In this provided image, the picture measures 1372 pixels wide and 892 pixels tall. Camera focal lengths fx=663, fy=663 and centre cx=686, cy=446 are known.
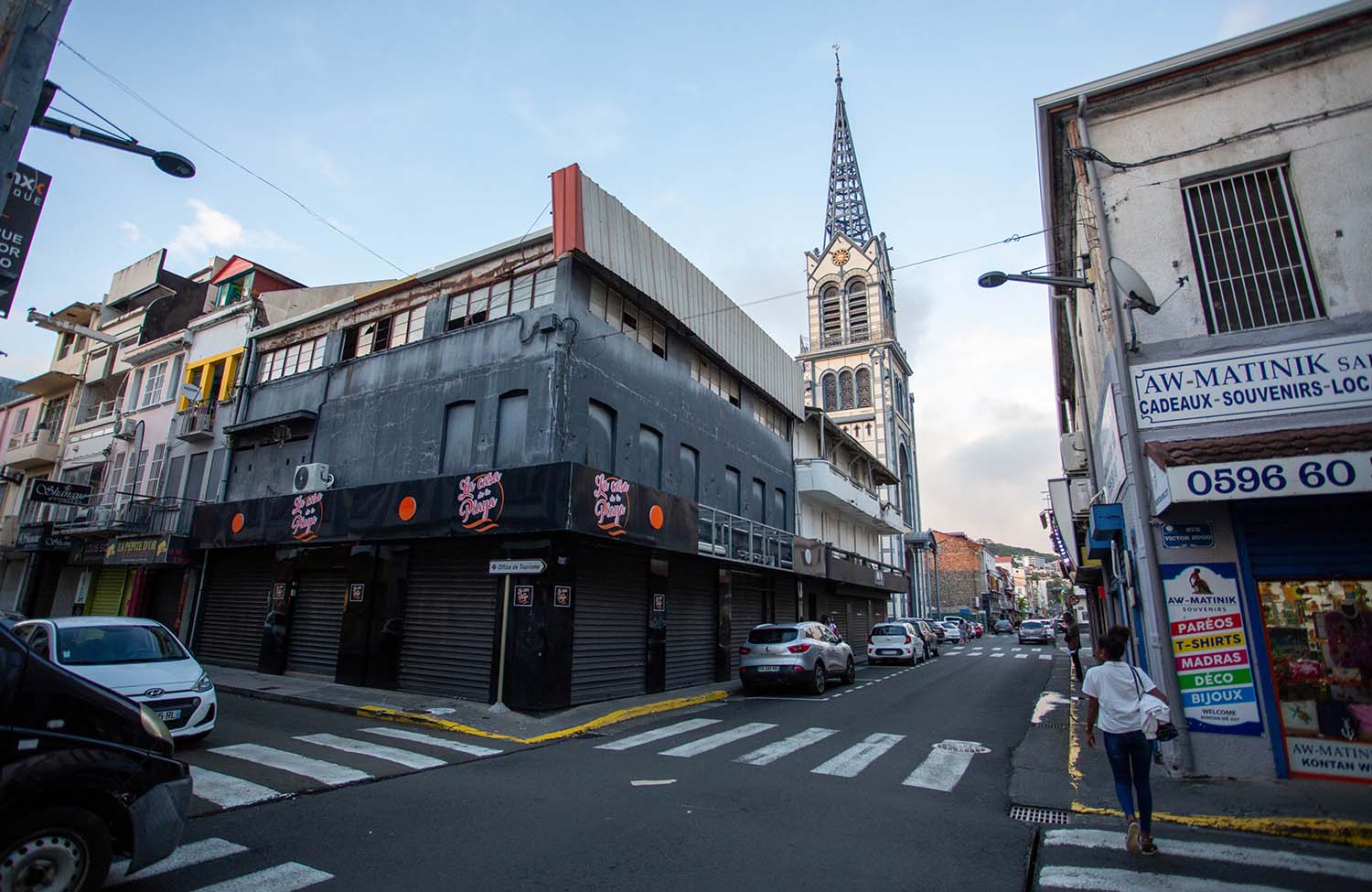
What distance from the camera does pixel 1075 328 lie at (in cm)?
1584

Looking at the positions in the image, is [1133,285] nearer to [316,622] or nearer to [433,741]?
[433,741]

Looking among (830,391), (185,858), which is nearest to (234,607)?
(185,858)

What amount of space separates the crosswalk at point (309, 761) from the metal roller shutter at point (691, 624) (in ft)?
24.7

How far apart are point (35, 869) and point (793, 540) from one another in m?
20.4

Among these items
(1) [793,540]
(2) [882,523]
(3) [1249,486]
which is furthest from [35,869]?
(2) [882,523]

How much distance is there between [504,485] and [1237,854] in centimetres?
1128

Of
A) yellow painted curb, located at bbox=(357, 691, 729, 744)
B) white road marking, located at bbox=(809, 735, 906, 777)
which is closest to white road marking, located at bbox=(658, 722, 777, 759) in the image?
white road marking, located at bbox=(809, 735, 906, 777)

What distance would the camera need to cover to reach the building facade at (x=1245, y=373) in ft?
24.5

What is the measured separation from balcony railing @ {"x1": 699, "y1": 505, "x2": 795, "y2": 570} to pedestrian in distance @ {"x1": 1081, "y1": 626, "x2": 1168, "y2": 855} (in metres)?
11.5

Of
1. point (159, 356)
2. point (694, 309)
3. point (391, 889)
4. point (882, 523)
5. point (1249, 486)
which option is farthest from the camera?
point (882, 523)

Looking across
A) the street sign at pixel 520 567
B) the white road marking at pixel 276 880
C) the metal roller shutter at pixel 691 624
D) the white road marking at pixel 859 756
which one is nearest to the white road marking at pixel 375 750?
the white road marking at pixel 276 880

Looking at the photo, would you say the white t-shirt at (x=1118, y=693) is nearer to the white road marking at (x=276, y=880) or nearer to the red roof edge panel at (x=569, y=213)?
the white road marking at (x=276, y=880)

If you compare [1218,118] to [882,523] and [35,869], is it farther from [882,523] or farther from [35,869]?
[882,523]

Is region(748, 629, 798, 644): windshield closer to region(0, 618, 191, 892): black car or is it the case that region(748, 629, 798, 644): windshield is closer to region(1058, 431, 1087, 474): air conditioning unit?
region(1058, 431, 1087, 474): air conditioning unit
